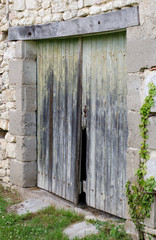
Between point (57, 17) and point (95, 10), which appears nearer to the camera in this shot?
point (95, 10)

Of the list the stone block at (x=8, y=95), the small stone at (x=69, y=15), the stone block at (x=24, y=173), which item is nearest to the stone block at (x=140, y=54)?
the small stone at (x=69, y=15)

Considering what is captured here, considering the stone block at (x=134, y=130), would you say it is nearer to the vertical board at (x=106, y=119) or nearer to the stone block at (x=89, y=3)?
the vertical board at (x=106, y=119)

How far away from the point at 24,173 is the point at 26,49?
1870mm

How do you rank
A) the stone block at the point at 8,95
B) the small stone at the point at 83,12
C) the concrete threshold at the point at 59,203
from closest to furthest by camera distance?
the small stone at the point at 83,12 → the concrete threshold at the point at 59,203 → the stone block at the point at 8,95

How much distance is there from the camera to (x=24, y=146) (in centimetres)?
567

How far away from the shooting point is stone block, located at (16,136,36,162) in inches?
223

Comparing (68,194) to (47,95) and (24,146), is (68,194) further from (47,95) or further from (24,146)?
(47,95)

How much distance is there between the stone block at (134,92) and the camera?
403 cm

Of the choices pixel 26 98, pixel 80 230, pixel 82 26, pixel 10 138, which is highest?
pixel 82 26

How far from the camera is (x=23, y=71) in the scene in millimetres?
5613

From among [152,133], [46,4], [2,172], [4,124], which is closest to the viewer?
[152,133]

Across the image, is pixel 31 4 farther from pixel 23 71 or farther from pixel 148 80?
pixel 148 80

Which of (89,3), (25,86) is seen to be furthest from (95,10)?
Result: (25,86)

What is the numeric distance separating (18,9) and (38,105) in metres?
1.47
